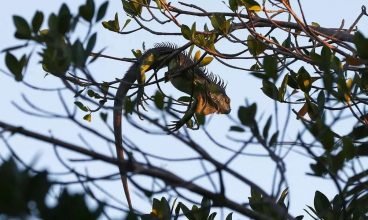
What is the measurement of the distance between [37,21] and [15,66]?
5.5 inches

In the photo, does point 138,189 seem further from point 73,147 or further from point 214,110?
point 214,110

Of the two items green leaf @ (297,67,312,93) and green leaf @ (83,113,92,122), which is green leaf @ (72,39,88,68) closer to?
green leaf @ (297,67,312,93)

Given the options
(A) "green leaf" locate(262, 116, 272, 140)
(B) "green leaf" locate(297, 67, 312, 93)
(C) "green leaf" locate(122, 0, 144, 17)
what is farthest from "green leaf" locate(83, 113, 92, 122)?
(A) "green leaf" locate(262, 116, 272, 140)

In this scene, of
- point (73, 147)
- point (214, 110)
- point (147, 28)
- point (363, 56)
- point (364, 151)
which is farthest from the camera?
point (214, 110)

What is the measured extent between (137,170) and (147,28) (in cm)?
252

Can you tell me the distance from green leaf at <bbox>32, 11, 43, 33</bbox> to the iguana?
590 mm

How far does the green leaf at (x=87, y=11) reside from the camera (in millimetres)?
2377

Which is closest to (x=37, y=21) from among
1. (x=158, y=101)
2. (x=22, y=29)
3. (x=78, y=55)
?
(x=22, y=29)

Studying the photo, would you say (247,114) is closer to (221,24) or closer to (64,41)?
(64,41)

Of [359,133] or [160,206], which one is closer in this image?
[359,133]

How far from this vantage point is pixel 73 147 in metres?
2.14

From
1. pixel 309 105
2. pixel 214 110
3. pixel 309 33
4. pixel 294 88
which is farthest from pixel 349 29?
pixel 214 110

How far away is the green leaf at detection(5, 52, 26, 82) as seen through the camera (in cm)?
253

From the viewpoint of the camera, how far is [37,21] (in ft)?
8.28
